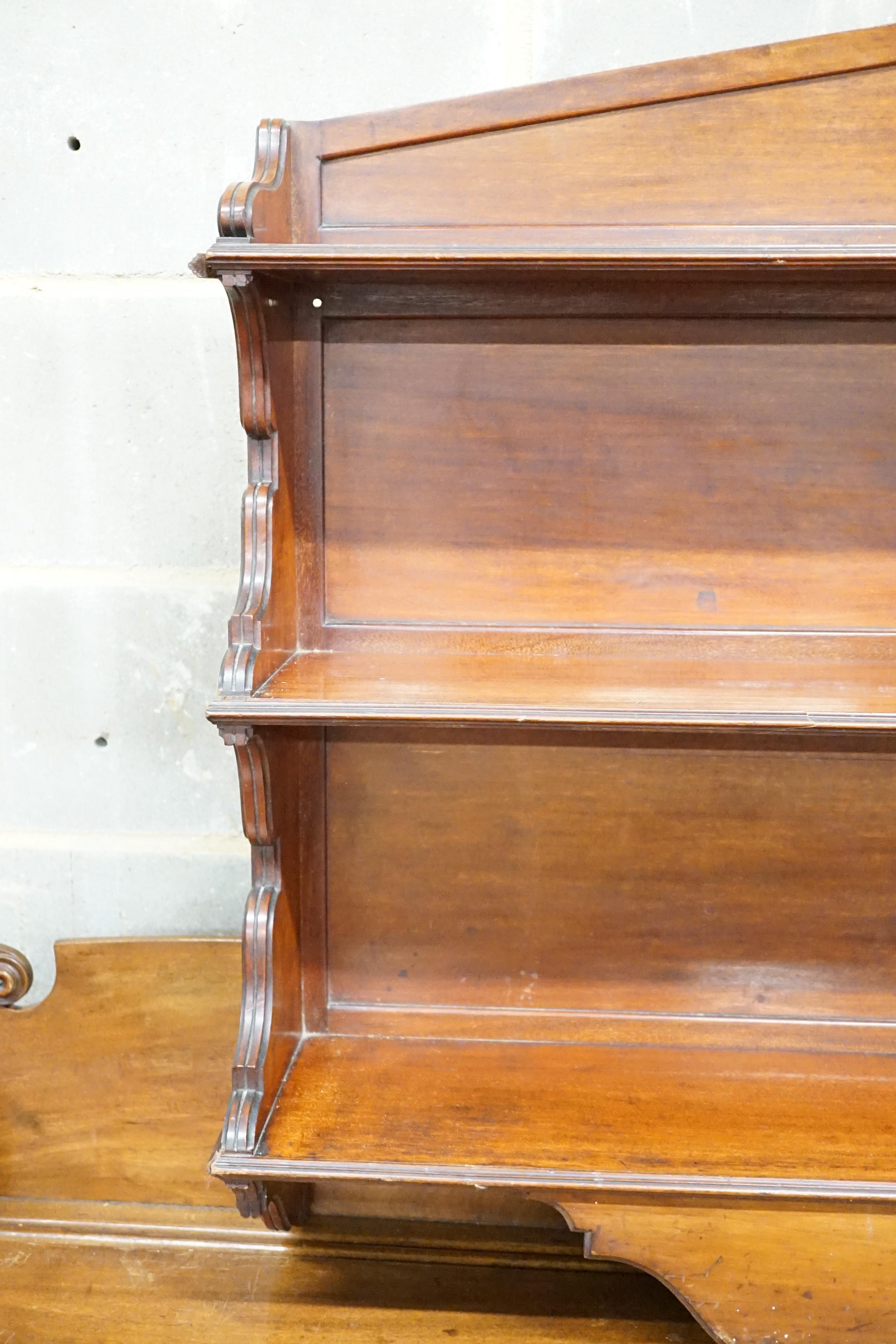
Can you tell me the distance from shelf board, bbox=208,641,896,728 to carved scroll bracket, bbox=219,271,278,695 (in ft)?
0.12

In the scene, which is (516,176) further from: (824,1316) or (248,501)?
(824,1316)

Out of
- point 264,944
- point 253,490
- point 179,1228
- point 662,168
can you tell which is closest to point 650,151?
point 662,168

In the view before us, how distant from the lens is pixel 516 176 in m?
1.11

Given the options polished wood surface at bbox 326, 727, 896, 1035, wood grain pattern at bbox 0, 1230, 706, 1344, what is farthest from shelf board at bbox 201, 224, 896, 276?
wood grain pattern at bbox 0, 1230, 706, 1344

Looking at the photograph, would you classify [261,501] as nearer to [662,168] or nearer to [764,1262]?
[662,168]

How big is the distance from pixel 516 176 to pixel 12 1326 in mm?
1301

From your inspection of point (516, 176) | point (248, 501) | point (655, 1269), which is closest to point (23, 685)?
point (248, 501)

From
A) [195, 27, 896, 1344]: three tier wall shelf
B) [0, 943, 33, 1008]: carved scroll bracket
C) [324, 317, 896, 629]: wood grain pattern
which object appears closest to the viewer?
[195, 27, 896, 1344]: three tier wall shelf

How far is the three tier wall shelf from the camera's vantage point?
103 cm

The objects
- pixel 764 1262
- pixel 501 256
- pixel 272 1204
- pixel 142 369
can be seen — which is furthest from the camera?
pixel 142 369

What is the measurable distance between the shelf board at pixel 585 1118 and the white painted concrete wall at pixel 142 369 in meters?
0.33

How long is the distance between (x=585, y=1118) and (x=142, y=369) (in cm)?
93

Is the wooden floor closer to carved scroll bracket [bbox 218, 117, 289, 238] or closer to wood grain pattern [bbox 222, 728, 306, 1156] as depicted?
wood grain pattern [bbox 222, 728, 306, 1156]

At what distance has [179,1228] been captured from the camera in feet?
4.33
